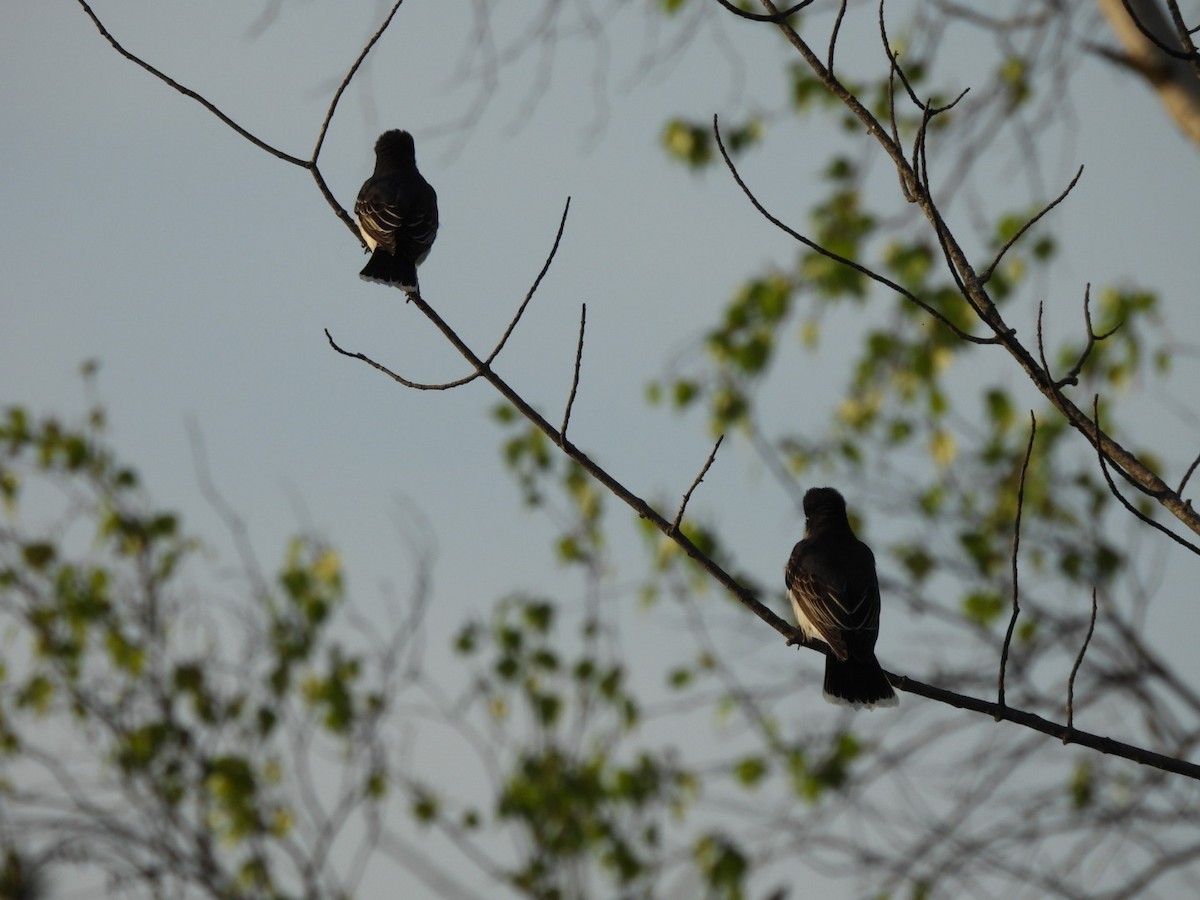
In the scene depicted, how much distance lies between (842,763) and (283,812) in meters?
4.56

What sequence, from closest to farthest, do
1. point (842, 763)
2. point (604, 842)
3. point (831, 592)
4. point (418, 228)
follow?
point (831, 592) → point (418, 228) → point (842, 763) → point (604, 842)

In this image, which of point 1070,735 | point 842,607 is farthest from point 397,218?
→ point 1070,735

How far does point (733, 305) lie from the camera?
8.23 m

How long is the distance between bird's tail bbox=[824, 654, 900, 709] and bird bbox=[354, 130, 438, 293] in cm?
210

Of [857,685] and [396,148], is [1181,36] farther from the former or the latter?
[396,148]

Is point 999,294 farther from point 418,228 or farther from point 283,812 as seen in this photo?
point 283,812

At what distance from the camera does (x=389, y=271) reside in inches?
216

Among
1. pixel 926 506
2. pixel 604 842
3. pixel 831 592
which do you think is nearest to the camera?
pixel 831 592

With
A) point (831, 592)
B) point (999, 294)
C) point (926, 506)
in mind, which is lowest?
point (831, 592)

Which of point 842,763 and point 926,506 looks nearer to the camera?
point 842,763

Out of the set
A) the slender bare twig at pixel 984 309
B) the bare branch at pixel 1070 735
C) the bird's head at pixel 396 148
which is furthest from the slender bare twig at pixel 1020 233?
the bird's head at pixel 396 148

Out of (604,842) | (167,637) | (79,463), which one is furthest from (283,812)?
(79,463)

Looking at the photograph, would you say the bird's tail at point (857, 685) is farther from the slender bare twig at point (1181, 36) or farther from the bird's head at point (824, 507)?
the slender bare twig at point (1181, 36)

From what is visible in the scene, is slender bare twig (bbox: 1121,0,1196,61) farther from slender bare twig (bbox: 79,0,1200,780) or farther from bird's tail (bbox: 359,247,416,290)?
bird's tail (bbox: 359,247,416,290)
